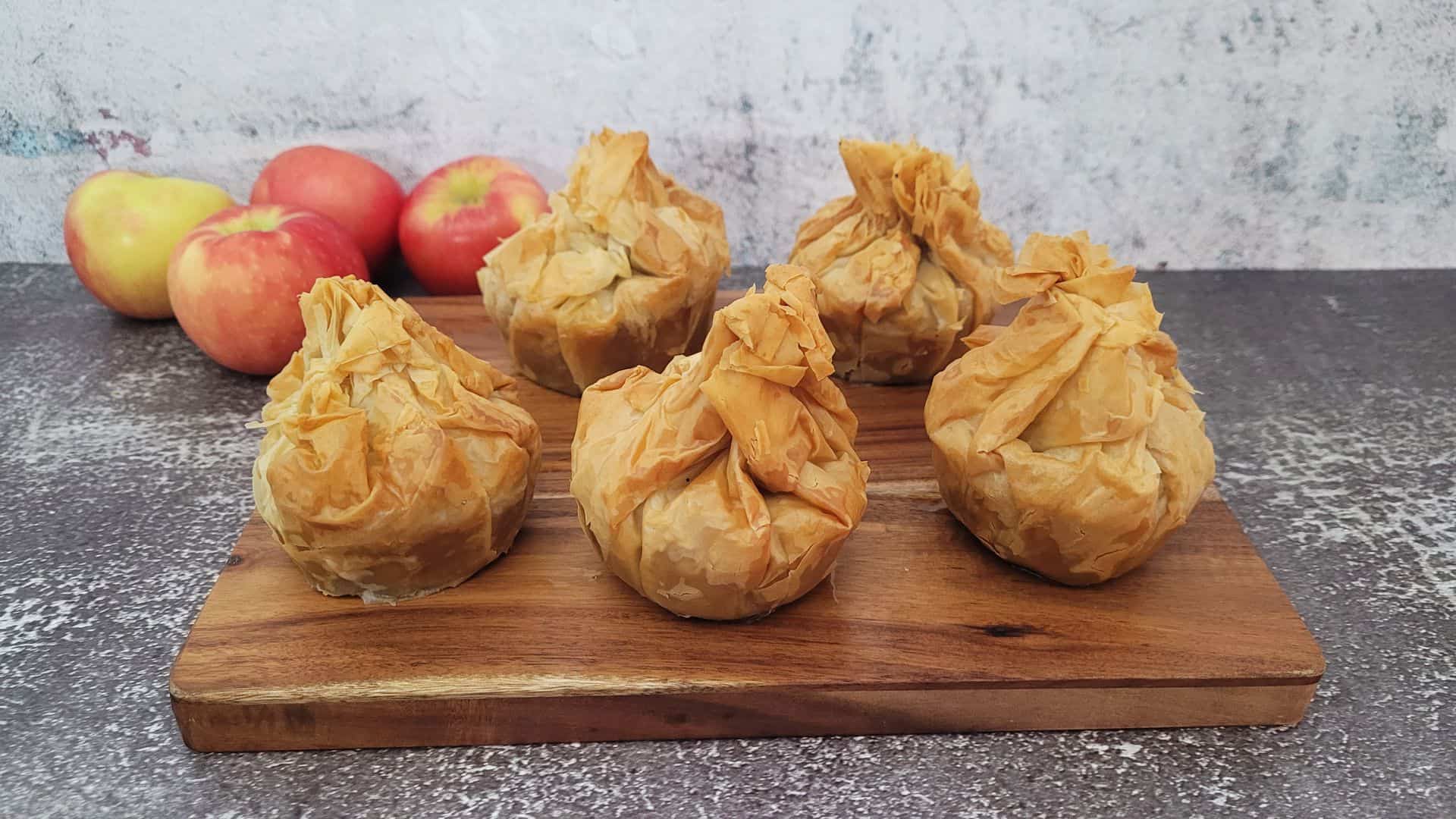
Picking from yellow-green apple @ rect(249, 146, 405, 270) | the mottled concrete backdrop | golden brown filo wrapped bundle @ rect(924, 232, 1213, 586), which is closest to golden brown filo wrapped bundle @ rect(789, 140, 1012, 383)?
golden brown filo wrapped bundle @ rect(924, 232, 1213, 586)

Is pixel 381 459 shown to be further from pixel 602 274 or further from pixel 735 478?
pixel 602 274

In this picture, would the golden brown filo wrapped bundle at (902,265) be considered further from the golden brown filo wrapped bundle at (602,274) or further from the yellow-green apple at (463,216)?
the yellow-green apple at (463,216)

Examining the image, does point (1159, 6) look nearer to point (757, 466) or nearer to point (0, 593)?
point (757, 466)

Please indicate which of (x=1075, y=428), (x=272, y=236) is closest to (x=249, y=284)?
(x=272, y=236)

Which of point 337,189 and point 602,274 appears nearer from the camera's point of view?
point 602,274

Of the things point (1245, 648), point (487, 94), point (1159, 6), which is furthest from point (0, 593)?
point (1159, 6)
